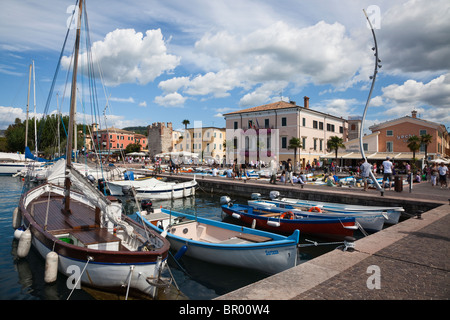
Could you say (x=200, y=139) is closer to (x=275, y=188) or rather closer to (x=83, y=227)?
(x=275, y=188)

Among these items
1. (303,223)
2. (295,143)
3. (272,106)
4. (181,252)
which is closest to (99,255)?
(181,252)

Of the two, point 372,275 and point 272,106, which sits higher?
point 272,106

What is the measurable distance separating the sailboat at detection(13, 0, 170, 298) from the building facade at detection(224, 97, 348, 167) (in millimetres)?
40042

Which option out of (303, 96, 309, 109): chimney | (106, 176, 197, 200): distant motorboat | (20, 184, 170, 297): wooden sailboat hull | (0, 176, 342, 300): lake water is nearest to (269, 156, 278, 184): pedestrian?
(106, 176, 197, 200): distant motorboat

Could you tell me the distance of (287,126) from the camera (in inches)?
1900

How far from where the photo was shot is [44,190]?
15.5 m

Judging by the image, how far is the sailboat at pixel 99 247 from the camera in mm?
6480

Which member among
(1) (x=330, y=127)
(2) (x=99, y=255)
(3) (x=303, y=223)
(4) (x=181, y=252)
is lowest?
(4) (x=181, y=252)

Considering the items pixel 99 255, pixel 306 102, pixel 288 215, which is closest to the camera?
pixel 99 255

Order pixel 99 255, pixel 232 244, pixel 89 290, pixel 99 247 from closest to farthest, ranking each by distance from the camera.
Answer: pixel 99 255
pixel 89 290
pixel 99 247
pixel 232 244

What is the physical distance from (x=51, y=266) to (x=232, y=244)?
5.04 m

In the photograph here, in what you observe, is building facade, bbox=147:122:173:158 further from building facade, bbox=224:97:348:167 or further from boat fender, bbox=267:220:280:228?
boat fender, bbox=267:220:280:228

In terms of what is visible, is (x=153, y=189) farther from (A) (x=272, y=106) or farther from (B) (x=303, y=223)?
(A) (x=272, y=106)
